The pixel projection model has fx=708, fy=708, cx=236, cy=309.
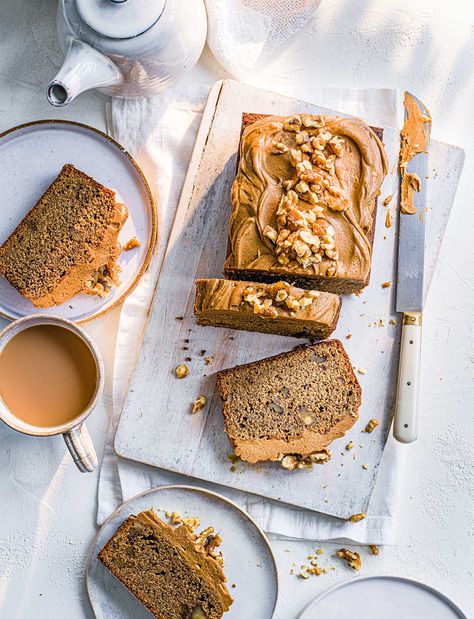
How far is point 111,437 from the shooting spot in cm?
299

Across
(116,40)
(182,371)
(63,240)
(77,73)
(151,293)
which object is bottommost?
(182,371)

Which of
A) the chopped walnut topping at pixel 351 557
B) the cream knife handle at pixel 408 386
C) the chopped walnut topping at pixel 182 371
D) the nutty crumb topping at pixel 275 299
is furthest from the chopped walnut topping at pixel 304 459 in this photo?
the nutty crumb topping at pixel 275 299

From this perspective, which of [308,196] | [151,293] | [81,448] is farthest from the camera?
[151,293]

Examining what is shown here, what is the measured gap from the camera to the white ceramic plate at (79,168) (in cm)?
291

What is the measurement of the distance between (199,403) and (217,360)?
0.19 m


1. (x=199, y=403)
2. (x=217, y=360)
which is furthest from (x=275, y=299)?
(x=199, y=403)

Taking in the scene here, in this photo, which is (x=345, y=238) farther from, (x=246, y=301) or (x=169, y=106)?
(x=169, y=106)

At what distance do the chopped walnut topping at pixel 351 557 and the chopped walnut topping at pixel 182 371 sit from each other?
1.00m

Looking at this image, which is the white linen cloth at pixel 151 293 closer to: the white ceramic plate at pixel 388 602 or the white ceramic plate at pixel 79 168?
the white ceramic plate at pixel 79 168

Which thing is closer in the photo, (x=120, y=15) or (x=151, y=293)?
(x=120, y=15)

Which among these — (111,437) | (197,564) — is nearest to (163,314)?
(111,437)

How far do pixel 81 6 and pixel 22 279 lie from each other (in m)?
1.06

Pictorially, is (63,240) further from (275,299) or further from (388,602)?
(388,602)

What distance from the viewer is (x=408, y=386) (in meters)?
2.86
